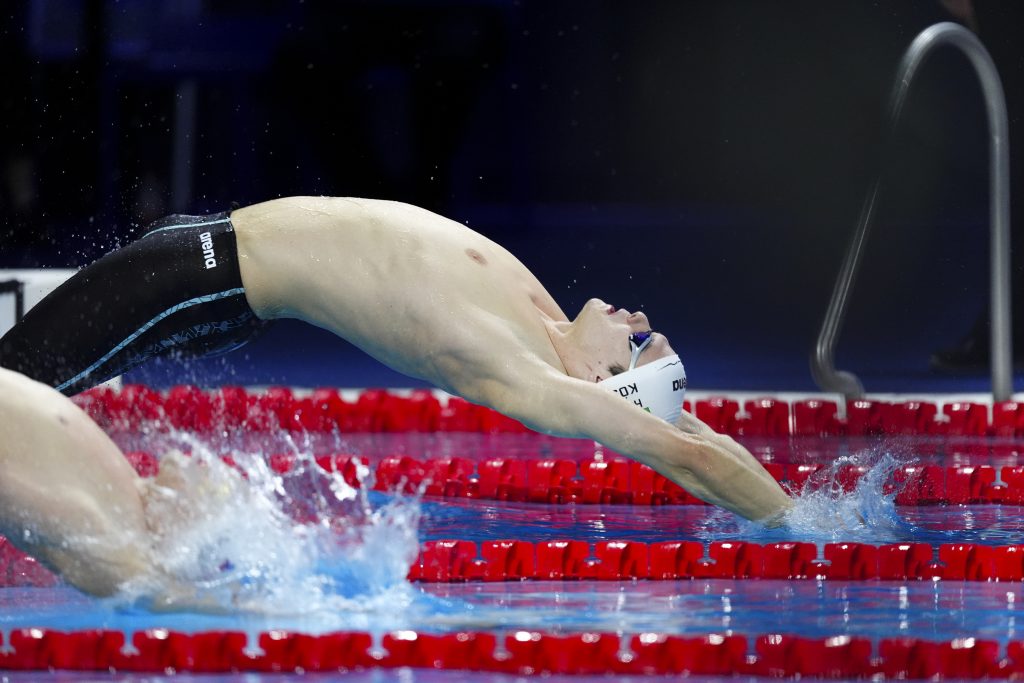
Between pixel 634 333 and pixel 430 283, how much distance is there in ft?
1.64

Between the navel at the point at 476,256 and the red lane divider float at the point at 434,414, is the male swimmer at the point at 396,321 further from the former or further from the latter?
the red lane divider float at the point at 434,414

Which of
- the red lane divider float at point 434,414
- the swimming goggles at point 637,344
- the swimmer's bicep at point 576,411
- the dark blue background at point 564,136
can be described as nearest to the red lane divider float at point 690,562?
the swimmer's bicep at point 576,411

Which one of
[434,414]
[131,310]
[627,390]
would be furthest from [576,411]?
[434,414]

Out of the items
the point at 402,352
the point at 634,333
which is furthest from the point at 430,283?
the point at 634,333

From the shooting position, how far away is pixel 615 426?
337cm

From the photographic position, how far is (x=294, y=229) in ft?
11.8

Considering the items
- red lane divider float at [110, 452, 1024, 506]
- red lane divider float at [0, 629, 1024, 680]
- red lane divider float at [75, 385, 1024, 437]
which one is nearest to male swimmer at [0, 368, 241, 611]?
red lane divider float at [0, 629, 1024, 680]

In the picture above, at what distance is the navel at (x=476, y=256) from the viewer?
3.62 metres

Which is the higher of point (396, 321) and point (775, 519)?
point (396, 321)

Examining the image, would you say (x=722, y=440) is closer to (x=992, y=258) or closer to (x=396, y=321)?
(x=396, y=321)

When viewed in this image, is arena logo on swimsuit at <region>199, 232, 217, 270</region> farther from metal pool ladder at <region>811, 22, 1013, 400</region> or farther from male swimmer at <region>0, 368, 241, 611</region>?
metal pool ladder at <region>811, 22, 1013, 400</region>

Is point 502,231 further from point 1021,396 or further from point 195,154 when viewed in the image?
point 1021,396

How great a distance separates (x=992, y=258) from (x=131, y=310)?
3245mm

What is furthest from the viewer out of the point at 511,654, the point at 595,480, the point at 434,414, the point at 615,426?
the point at 434,414
